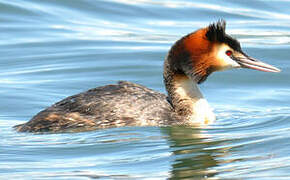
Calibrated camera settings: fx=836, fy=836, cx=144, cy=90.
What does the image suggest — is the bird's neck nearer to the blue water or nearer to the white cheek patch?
the blue water

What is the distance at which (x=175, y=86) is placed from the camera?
9.85 metres

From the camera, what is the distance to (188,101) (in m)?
9.91

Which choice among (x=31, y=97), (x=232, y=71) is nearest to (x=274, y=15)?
(x=232, y=71)

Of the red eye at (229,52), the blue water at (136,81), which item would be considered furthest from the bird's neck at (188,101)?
the red eye at (229,52)

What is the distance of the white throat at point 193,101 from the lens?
986 centimetres

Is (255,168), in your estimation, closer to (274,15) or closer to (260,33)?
(260,33)

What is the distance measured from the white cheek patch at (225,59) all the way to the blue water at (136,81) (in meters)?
0.75

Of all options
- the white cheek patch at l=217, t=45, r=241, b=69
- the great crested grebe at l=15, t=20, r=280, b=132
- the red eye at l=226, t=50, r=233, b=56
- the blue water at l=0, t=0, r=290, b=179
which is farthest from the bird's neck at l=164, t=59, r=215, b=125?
the red eye at l=226, t=50, r=233, b=56

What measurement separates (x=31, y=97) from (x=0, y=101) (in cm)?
49

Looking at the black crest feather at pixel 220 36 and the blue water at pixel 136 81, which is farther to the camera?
the black crest feather at pixel 220 36

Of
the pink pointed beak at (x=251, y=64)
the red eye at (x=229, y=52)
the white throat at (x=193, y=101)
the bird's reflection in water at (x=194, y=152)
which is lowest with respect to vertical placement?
the bird's reflection in water at (x=194, y=152)

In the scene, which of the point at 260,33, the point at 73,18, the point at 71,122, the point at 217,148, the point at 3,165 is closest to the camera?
the point at 3,165

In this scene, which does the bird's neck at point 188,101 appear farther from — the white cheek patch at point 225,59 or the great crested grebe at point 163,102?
the white cheek patch at point 225,59

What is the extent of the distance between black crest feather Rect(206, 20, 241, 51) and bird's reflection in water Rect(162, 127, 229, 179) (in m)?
1.05
